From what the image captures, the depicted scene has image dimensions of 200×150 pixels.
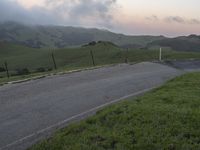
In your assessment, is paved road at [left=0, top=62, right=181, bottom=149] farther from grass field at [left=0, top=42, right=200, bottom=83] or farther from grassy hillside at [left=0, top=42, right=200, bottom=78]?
grass field at [left=0, top=42, right=200, bottom=83]

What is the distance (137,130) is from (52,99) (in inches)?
225

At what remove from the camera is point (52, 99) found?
1339 cm

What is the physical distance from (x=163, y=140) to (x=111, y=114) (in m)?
2.54

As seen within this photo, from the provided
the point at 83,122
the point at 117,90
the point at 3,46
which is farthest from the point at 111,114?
the point at 3,46

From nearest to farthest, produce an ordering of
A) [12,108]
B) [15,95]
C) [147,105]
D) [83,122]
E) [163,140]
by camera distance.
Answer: [163,140], [83,122], [147,105], [12,108], [15,95]

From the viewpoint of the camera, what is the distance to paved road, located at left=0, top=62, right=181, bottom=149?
9.45m

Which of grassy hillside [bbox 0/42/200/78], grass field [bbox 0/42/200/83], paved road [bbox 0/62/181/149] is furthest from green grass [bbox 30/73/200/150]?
grass field [bbox 0/42/200/83]

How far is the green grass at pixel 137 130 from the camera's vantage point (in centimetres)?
738

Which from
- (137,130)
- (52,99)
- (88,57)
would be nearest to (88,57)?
(88,57)

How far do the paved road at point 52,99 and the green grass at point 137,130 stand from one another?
95 cm

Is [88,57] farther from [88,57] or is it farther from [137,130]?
[137,130]

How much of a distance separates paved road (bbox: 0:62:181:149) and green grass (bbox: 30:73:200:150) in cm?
95

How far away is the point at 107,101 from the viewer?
43.1 feet

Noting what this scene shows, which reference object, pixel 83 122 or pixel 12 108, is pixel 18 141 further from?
pixel 12 108
